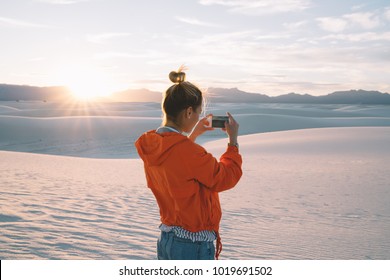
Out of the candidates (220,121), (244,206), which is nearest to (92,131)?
(244,206)

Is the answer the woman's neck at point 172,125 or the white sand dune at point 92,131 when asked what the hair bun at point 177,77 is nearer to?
the woman's neck at point 172,125

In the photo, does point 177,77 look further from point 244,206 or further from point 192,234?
point 244,206

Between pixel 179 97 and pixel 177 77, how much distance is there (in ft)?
0.39

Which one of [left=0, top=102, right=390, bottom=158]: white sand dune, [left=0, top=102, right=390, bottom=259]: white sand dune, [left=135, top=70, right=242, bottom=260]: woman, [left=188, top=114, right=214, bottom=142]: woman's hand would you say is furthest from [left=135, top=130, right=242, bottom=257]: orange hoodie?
[left=0, top=102, right=390, bottom=158]: white sand dune

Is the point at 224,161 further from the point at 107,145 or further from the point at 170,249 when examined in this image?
the point at 107,145

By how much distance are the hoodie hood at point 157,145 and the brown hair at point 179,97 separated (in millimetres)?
113

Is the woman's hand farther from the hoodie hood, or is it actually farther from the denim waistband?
the denim waistband

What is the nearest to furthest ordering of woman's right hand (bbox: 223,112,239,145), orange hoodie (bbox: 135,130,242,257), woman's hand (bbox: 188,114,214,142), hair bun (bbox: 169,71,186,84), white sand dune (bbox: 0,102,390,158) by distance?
orange hoodie (bbox: 135,130,242,257), hair bun (bbox: 169,71,186,84), woman's right hand (bbox: 223,112,239,145), woman's hand (bbox: 188,114,214,142), white sand dune (bbox: 0,102,390,158)

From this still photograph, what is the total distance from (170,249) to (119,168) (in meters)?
9.98

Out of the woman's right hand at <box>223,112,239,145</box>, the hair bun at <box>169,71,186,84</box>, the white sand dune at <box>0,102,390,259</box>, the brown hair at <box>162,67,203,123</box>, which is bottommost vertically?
the white sand dune at <box>0,102,390,259</box>

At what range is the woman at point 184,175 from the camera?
2012mm

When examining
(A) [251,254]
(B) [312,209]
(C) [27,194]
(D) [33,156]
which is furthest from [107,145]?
(A) [251,254]

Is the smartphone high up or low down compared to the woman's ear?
down

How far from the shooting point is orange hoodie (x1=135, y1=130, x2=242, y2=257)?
2.01m
